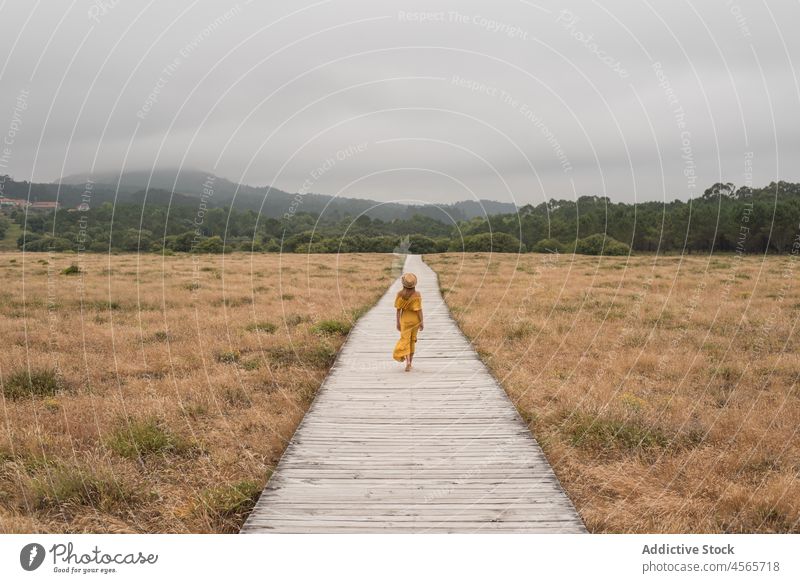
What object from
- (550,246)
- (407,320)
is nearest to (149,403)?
(407,320)

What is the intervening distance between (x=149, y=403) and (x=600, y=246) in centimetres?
6993

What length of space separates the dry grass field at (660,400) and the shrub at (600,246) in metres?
50.6

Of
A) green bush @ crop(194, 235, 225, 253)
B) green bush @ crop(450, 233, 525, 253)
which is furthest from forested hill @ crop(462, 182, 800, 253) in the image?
green bush @ crop(194, 235, 225, 253)

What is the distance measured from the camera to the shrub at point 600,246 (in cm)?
6838

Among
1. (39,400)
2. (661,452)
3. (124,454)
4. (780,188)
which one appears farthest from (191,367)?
(780,188)

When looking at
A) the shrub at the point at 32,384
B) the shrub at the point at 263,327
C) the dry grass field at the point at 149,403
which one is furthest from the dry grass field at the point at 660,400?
the shrub at the point at 32,384

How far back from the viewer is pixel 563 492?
5477 mm

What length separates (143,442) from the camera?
7.02m

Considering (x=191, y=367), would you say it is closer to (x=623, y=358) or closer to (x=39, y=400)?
(x=39, y=400)

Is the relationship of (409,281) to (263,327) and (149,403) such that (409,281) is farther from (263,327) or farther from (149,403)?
(263,327)

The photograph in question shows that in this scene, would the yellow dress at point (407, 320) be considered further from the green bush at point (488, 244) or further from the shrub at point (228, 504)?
the green bush at point (488, 244)

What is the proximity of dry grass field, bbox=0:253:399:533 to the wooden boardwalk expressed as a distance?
492 mm

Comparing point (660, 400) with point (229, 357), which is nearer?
point (660, 400)
